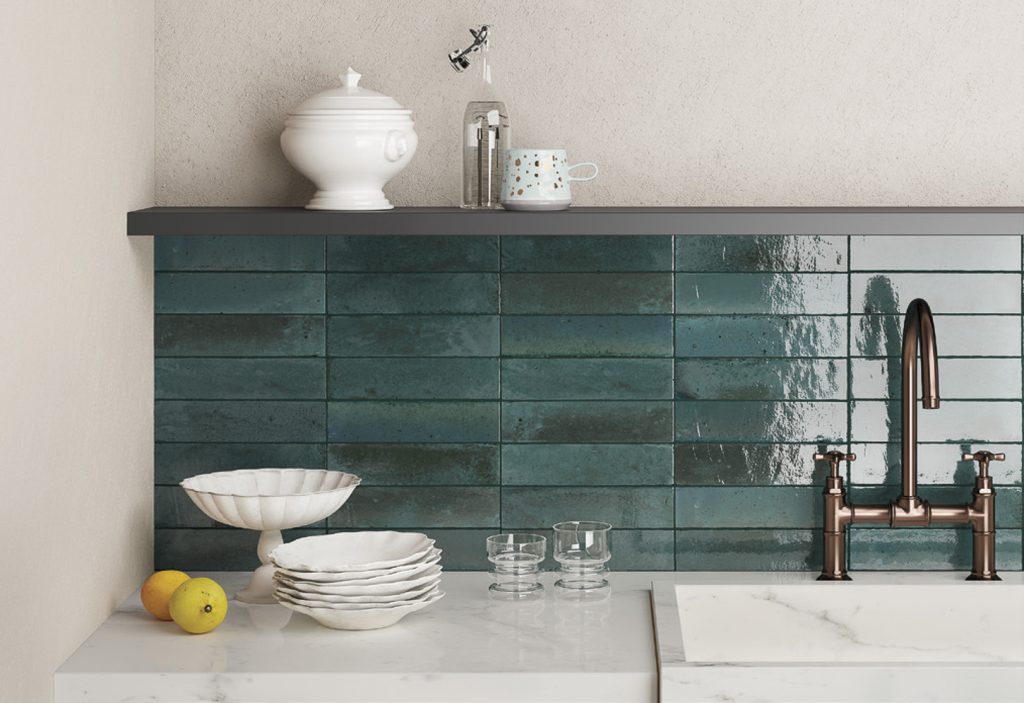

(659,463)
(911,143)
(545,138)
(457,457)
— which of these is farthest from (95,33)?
(911,143)

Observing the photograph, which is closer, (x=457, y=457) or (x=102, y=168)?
(x=102, y=168)

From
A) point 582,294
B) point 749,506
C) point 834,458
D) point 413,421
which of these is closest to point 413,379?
point 413,421

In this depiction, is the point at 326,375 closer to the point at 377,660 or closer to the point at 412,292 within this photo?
the point at 412,292

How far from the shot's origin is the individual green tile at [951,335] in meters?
2.38

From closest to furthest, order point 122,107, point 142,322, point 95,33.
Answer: point 95,33 → point 122,107 → point 142,322

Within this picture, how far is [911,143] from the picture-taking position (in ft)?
7.79

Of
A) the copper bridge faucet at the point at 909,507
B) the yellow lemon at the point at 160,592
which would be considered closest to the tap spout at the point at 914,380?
the copper bridge faucet at the point at 909,507

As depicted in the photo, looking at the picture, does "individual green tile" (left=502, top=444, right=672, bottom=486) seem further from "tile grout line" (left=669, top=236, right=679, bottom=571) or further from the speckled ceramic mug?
the speckled ceramic mug

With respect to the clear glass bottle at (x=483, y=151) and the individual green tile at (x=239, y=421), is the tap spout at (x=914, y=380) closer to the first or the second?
the clear glass bottle at (x=483, y=151)

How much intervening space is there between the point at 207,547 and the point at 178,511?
84 millimetres

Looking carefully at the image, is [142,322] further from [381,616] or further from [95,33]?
[381,616]

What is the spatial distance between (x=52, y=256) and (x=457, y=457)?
2.81 ft

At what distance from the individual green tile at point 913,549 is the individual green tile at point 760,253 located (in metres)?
0.49

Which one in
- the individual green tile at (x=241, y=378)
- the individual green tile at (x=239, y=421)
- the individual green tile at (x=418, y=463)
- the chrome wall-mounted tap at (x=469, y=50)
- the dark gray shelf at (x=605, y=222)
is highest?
the chrome wall-mounted tap at (x=469, y=50)
